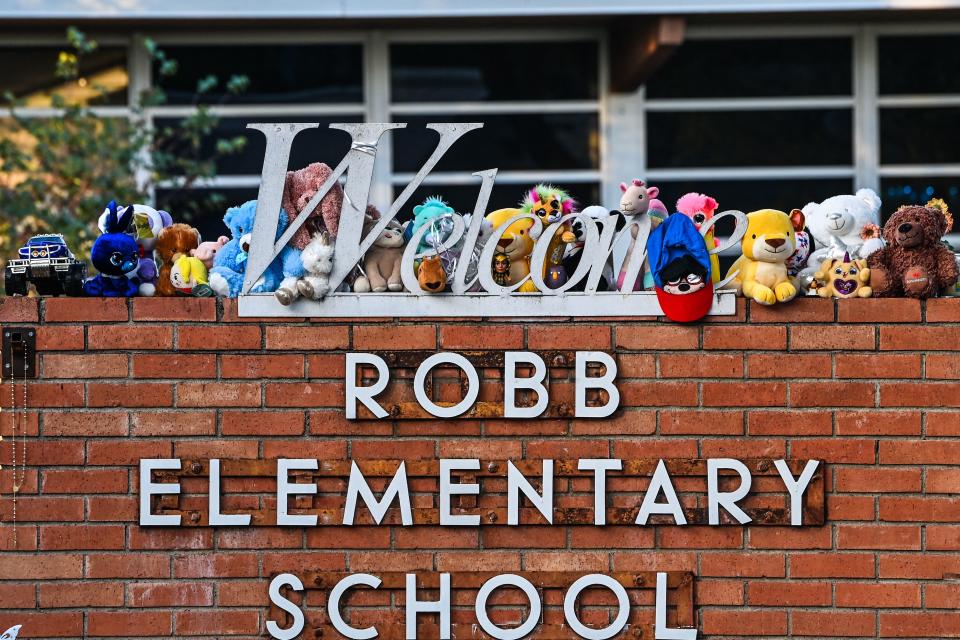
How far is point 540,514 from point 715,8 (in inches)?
191

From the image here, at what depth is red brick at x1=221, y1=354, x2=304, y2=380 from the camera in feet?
12.7

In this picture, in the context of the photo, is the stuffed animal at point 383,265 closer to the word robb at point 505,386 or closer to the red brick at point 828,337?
the word robb at point 505,386

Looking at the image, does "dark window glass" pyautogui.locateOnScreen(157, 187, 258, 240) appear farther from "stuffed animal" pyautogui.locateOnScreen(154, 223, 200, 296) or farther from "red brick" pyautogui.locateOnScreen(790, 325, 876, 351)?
"red brick" pyautogui.locateOnScreen(790, 325, 876, 351)

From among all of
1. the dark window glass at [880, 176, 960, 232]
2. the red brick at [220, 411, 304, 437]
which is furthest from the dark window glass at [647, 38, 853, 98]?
the red brick at [220, 411, 304, 437]

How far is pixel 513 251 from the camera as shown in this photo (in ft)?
13.1

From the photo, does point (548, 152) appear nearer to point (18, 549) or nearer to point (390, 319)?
point (390, 319)

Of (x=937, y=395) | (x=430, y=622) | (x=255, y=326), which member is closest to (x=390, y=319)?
(x=255, y=326)

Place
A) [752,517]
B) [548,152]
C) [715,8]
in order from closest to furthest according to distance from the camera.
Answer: [752,517]
[715,8]
[548,152]

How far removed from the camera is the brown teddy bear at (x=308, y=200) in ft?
12.8

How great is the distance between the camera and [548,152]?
28.0 ft

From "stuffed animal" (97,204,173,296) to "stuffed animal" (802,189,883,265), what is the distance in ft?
7.28

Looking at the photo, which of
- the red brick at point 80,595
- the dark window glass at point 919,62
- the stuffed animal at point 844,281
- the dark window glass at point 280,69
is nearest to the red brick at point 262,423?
the red brick at point 80,595

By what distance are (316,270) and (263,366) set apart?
0.36m

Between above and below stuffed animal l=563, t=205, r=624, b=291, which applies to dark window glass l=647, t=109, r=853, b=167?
above
